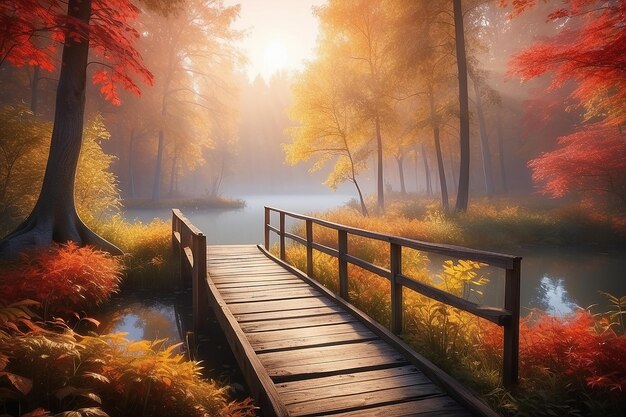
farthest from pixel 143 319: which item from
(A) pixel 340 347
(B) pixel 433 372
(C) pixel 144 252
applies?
(B) pixel 433 372

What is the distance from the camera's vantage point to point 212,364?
5961 mm

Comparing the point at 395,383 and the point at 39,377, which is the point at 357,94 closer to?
the point at 395,383

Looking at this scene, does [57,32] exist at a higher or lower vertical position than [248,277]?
higher

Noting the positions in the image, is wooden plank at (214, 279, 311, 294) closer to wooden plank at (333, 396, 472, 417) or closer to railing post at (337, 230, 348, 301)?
railing post at (337, 230, 348, 301)

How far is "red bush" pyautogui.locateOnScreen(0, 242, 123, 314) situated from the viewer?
652 centimetres

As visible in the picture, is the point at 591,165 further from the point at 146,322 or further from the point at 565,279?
the point at 146,322

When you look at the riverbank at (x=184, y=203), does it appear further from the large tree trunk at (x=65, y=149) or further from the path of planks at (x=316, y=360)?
the path of planks at (x=316, y=360)

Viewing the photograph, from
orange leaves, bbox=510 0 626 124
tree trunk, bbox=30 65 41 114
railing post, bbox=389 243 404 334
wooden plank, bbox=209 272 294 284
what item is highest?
tree trunk, bbox=30 65 41 114

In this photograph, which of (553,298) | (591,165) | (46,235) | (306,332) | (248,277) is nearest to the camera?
(306,332)

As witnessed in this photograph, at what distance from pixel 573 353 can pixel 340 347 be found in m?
2.51

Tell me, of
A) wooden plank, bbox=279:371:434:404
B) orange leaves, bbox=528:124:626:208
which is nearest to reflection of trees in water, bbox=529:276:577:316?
wooden plank, bbox=279:371:434:404

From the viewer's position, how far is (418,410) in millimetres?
3367

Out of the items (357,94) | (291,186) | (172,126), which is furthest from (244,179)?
(357,94)

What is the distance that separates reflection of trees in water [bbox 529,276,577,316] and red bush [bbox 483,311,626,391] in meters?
4.00
